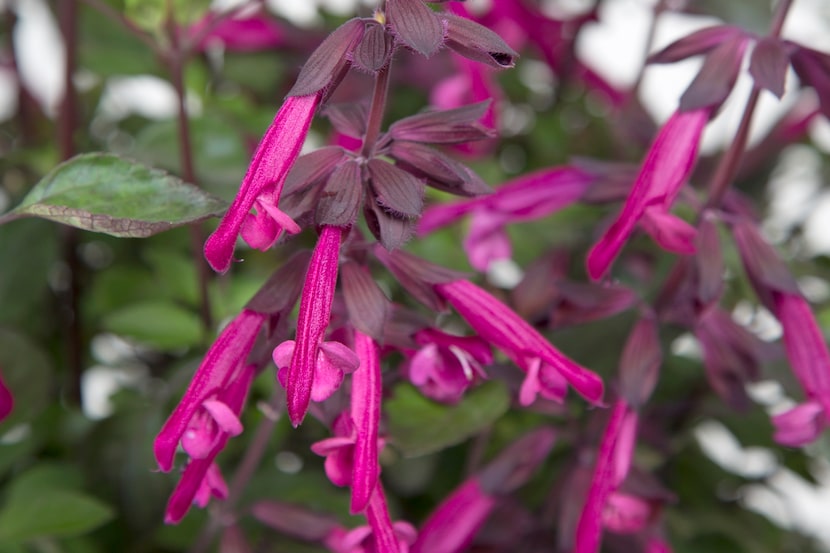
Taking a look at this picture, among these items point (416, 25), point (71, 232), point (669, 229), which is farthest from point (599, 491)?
point (71, 232)

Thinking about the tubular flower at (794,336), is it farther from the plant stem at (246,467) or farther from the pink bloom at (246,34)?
the pink bloom at (246,34)

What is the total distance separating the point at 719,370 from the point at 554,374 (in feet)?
0.52

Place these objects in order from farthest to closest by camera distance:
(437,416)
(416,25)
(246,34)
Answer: (246,34) < (437,416) < (416,25)

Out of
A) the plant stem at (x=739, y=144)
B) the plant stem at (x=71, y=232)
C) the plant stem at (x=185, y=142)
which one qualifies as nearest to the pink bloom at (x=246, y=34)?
the plant stem at (x=71, y=232)

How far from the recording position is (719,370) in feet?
1.86

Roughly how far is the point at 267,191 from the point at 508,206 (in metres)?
0.24

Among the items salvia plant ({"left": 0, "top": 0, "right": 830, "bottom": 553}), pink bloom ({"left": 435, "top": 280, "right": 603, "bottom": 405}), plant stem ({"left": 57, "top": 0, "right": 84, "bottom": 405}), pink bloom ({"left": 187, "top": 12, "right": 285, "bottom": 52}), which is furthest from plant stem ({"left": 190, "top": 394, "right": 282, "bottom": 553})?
pink bloom ({"left": 187, "top": 12, "right": 285, "bottom": 52})

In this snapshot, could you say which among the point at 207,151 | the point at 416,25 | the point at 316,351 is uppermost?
the point at 416,25

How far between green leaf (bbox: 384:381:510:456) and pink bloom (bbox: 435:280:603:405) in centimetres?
9

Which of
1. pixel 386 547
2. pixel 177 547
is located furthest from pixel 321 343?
pixel 177 547

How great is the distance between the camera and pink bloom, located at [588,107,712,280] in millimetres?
461

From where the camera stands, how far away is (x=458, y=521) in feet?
1.82

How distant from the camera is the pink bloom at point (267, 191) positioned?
367 mm

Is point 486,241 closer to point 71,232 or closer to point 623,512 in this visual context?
point 623,512
